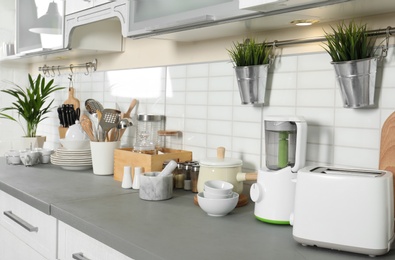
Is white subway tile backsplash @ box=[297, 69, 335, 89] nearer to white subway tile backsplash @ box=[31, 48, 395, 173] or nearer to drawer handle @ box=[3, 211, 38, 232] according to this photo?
white subway tile backsplash @ box=[31, 48, 395, 173]

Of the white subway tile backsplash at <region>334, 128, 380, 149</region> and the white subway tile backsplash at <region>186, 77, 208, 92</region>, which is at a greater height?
the white subway tile backsplash at <region>186, 77, 208, 92</region>

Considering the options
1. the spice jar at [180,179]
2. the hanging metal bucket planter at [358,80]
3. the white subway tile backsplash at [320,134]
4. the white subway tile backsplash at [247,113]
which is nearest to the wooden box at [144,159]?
the spice jar at [180,179]

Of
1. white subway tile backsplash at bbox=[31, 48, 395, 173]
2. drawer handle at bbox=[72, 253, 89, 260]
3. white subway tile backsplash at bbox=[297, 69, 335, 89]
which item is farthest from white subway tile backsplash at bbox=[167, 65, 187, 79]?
drawer handle at bbox=[72, 253, 89, 260]

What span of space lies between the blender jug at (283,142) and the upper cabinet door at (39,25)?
1439mm

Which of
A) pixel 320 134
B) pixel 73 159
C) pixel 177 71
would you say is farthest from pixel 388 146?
pixel 73 159

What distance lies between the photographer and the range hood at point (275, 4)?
1.25 m

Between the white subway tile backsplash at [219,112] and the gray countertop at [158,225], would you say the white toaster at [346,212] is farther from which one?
the white subway tile backsplash at [219,112]

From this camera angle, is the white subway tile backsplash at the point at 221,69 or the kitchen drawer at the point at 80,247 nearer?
the kitchen drawer at the point at 80,247

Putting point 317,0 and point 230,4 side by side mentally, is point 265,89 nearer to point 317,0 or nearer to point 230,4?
point 230,4

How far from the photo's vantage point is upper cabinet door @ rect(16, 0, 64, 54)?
248cm

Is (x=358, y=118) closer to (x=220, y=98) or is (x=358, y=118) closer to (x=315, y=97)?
(x=315, y=97)

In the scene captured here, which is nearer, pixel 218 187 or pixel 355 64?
pixel 355 64

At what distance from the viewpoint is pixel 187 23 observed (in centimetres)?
161

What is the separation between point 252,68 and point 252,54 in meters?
0.06
